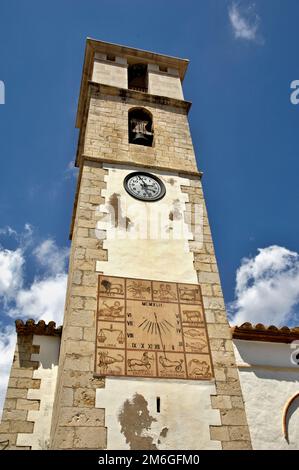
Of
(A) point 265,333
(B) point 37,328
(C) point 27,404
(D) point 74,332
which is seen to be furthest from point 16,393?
(A) point 265,333

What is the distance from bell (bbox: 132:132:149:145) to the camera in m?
8.39

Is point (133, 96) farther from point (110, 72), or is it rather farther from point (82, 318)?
point (82, 318)

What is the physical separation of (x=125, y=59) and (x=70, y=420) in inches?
363

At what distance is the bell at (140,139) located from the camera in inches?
330

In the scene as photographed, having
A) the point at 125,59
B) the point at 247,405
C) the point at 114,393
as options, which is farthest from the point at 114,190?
the point at 125,59

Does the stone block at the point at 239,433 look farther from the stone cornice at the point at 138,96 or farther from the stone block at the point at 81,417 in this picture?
the stone cornice at the point at 138,96

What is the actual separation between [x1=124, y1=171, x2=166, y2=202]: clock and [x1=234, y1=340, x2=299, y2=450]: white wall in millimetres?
2922

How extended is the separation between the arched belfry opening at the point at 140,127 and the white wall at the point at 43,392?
4511 mm

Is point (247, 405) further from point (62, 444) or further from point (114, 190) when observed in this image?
point (114, 190)

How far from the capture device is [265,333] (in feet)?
18.4

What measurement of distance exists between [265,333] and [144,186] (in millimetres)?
3286

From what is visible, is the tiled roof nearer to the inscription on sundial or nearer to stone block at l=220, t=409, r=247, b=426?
the inscription on sundial

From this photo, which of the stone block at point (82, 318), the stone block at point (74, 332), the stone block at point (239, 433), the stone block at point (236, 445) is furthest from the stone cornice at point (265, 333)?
the stone block at point (74, 332)

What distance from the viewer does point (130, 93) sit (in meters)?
9.25
